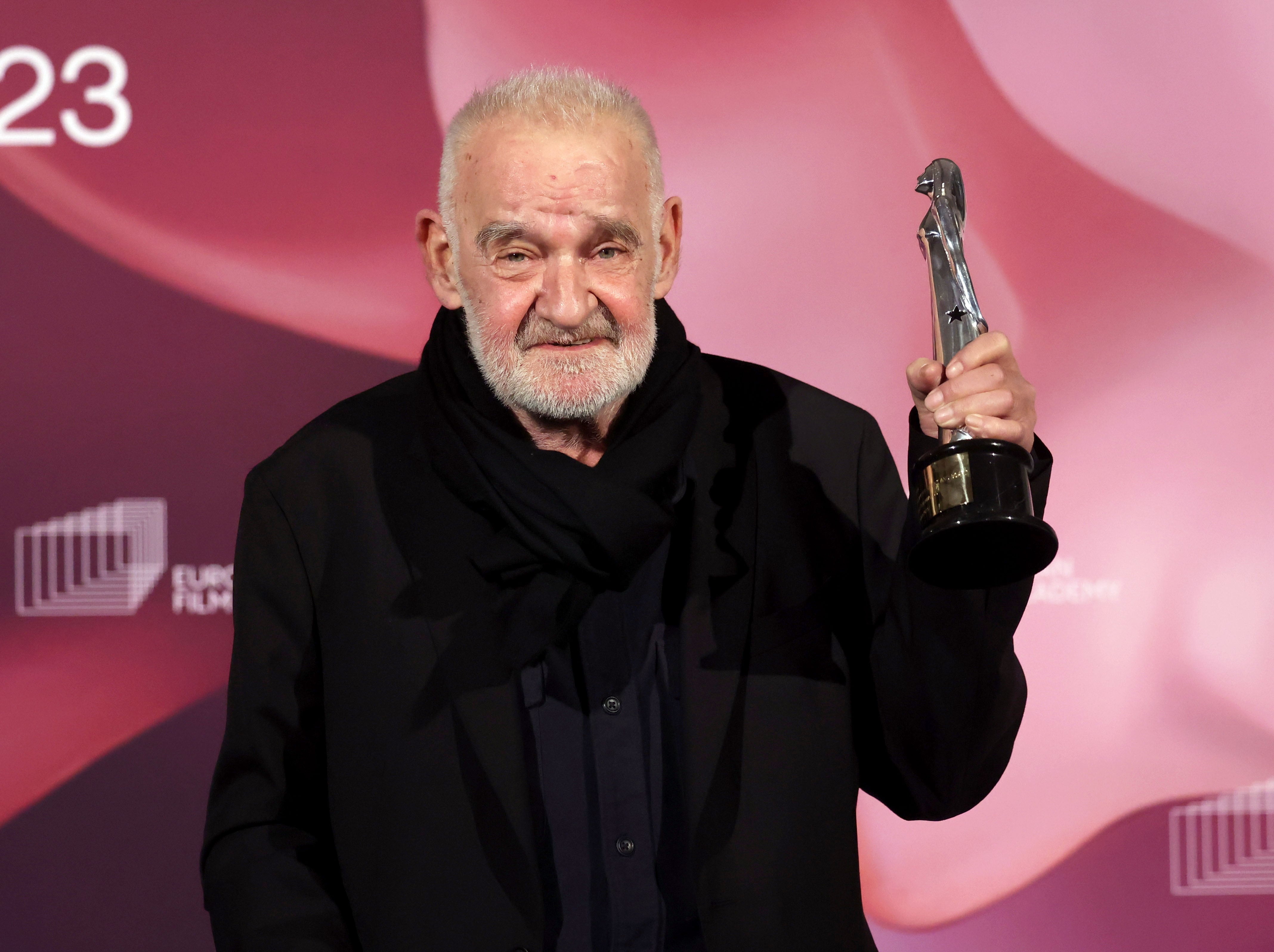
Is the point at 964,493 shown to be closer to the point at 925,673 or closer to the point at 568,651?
the point at 925,673

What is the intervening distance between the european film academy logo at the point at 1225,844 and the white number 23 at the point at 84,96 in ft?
7.78

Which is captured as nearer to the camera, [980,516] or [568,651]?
[980,516]

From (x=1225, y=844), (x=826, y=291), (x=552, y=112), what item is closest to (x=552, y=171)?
(x=552, y=112)

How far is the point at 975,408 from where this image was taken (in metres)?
1.07

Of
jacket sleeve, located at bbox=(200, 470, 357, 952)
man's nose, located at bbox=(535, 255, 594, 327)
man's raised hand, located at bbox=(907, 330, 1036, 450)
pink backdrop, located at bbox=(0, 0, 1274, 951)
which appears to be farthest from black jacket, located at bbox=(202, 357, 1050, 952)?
pink backdrop, located at bbox=(0, 0, 1274, 951)

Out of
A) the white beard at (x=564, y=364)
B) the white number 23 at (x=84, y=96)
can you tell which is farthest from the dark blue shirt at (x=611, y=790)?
the white number 23 at (x=84, y=96)

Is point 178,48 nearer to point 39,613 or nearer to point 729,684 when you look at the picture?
point 39,613

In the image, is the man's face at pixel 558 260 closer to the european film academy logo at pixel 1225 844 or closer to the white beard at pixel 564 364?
the white beard at pixel 564 364

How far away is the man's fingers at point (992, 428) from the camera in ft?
3.48

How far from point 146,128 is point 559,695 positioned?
1.46 m

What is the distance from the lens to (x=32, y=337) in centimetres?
219

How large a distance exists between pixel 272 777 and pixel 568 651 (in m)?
0.38

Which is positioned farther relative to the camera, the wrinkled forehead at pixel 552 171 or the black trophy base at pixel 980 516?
the wrinkled forehead at pixel 552 171

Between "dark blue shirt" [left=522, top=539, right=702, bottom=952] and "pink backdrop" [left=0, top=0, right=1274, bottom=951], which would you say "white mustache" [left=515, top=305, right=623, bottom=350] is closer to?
"dark blue shirt" [left=522, top=539, right=702, bottom=952]
